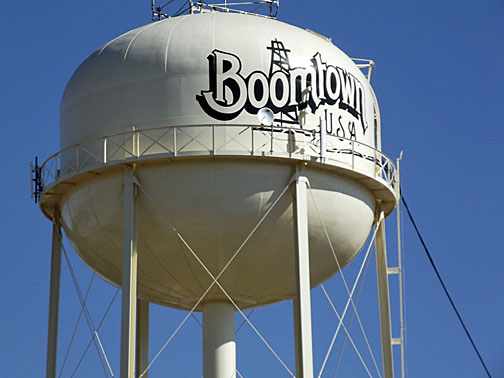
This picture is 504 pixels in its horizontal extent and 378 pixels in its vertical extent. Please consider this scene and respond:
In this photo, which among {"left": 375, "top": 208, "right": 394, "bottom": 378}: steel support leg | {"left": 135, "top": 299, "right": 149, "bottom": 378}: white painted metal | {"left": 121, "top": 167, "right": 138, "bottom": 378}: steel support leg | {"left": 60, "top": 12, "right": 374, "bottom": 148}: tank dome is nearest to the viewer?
{"left": 121, "top": 167, "right": 138, "bottom": 378}: steel support leg

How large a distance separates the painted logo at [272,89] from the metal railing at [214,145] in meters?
0.29

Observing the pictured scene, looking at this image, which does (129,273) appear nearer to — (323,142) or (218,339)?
(218,339)

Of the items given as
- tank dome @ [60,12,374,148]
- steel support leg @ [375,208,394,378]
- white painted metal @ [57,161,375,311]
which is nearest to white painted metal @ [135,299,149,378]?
white painted metal @ [57,161,375,311]

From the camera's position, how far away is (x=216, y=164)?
22531mm

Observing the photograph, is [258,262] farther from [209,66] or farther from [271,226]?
[209,66]

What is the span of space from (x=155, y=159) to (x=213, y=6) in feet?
14.2

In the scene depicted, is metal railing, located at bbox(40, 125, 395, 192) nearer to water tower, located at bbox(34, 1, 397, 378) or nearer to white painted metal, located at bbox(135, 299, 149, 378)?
water tower, located at bbox(34, 1, 397, 378)

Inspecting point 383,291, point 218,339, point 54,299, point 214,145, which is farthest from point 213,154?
point 383,291

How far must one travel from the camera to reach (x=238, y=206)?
22.6m

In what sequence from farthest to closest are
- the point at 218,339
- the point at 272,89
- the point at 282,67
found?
1. the point at 218,339
2. the point at 282,67
3. the point at 272,89

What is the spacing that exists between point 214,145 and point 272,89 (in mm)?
1399

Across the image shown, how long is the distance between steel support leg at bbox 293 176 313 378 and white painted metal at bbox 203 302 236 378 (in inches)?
100

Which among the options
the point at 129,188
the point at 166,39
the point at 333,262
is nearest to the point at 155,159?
the point at 129,188

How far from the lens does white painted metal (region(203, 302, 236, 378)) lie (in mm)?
24734
